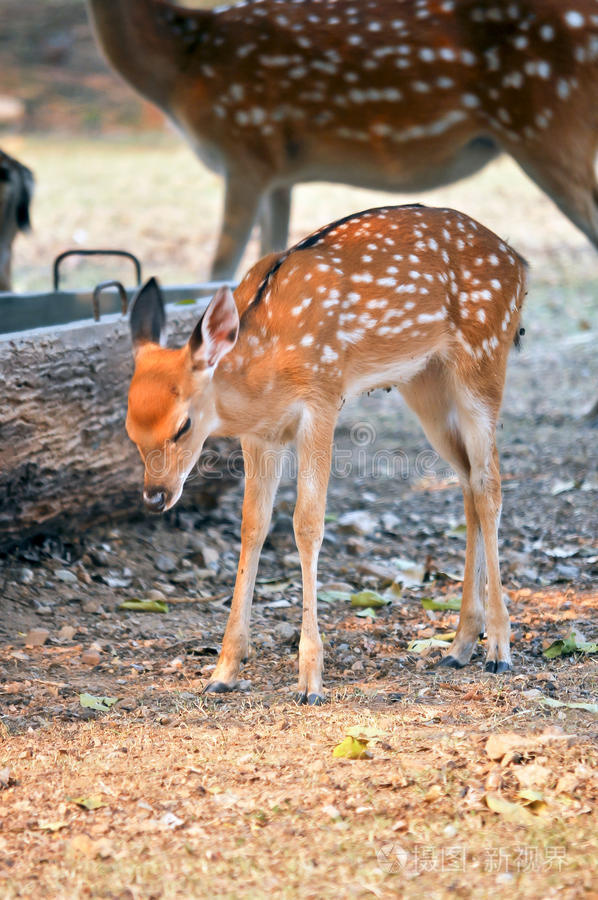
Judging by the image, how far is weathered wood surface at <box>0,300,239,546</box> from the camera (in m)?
4.73

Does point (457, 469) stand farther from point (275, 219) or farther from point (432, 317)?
point (275, 219)

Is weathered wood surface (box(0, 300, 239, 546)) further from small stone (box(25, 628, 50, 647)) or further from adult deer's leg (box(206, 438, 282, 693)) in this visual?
adult deer's leg (box(206, 438, 282, 693))

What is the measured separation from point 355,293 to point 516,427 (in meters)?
3.79

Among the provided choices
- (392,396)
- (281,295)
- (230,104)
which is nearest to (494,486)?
(281,295)

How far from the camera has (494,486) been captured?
14.3 feet

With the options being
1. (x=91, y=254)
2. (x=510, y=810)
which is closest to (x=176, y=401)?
(x=510, y=810)

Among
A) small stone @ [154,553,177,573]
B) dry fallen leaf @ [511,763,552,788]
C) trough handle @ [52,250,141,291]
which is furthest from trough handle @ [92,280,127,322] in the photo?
dry fallen leaf @ [511,763,552,788]

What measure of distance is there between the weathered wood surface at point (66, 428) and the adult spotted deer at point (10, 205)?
9.00 feet

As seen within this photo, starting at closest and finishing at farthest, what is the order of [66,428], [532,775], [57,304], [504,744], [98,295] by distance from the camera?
1. [532,775]
2. [504,744]
3. [66,428]
4. [98,295]
5. [57,304]

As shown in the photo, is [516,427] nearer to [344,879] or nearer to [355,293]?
[355,293]

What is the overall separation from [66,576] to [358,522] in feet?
5.60

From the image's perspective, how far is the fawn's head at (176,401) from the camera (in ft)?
12.1

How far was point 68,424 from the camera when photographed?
5.00m

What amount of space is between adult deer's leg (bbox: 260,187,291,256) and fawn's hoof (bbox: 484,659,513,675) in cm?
451
